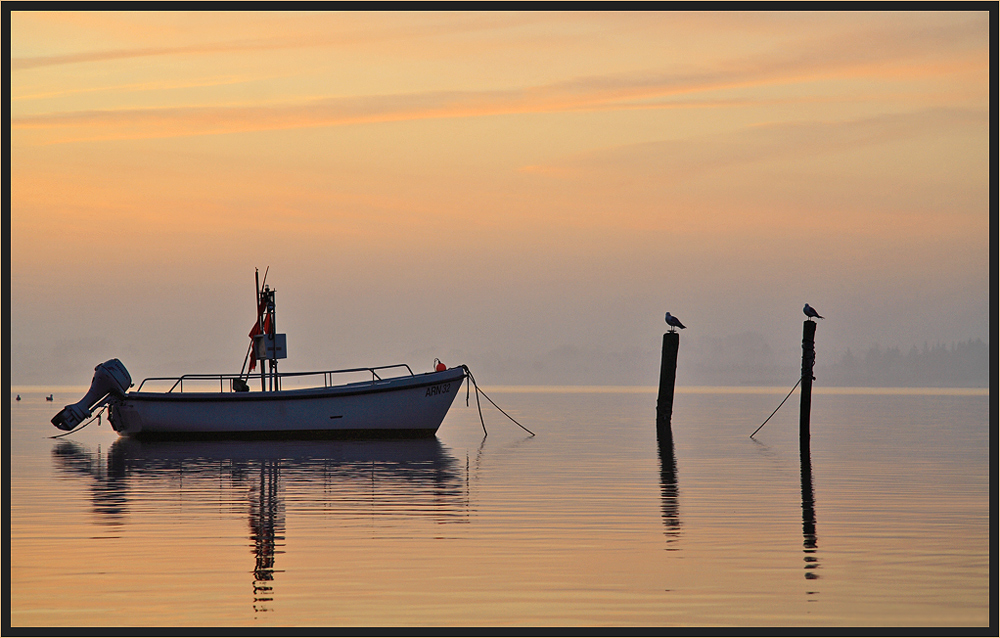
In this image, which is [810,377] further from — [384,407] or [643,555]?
[643,555]

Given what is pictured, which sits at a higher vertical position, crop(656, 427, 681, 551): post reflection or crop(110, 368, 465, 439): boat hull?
crop(110, 368, 465, 439): boat hull

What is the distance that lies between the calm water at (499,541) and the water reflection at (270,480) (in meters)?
0.09

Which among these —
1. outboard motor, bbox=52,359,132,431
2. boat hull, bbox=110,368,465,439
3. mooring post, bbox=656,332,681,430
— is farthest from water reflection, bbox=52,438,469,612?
mooring post, bbox=656,332,681,430

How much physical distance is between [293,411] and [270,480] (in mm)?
12286

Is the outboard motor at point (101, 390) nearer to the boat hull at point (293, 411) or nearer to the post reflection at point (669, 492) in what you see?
the boat hull at point (293, 411)

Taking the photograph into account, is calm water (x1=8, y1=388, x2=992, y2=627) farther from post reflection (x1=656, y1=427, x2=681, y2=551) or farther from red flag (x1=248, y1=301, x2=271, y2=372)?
red flag (x1=248, y1=301, x2=271, y2=372)

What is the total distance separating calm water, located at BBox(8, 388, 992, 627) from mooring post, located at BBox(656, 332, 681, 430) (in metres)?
12.4

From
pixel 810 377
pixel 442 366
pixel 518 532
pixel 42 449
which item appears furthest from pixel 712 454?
pixel 42 449

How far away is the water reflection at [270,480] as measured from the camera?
17406mm

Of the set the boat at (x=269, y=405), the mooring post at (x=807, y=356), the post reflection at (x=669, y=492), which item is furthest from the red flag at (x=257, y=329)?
the mooring post at (x=807, y=356)

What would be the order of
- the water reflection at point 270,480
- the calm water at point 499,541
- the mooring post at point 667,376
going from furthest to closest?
the mooring post at point 667,376
the water reflection at point 270,480
the calm water at point 499,541

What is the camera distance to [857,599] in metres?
11.2

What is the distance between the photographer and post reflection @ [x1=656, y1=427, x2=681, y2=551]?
15570mm

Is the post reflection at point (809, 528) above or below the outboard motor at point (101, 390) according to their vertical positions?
below
